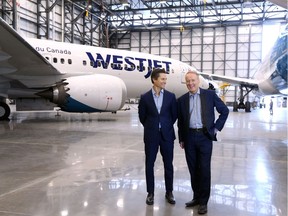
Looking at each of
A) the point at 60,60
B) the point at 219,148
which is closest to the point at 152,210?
the point at 219,148

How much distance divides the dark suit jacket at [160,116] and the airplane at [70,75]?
6.08 metres

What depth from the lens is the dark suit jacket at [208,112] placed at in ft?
10.2

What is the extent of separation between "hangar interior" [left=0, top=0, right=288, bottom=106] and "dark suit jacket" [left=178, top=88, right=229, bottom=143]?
94.2 ft

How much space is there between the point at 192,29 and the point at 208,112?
38.7 m

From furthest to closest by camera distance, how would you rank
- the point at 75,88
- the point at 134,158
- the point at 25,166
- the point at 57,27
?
1. the point at 57,27
2. the point at 75,88
3. the point at 134,158
4. the point at 25,166

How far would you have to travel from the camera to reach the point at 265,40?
37625mm

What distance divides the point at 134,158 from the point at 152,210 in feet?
7.67

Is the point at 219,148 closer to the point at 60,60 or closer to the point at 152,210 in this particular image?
the point at 152,210

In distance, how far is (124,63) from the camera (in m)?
12.8

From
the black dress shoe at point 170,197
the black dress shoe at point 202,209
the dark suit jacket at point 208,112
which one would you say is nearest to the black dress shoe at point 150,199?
the black dress shoe at point 170,197

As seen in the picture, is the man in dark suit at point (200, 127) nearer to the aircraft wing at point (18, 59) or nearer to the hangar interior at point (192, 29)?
the aircraft wing at point (18, 59)

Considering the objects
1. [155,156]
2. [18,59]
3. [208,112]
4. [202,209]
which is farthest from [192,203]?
[18,59]

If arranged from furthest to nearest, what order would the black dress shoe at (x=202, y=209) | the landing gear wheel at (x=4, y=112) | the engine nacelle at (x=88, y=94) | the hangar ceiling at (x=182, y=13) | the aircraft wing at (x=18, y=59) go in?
the hangar ceiling at (x=182, y=13)
the landing gear wheel at (x=4, y=112)
the engine nacelle at (x=88, y=94)
the aircraft wing at (x=18, y=59)
the black dress shoe at (x=202, y=209)

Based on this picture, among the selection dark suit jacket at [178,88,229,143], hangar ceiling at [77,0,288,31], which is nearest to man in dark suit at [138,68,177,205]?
dark suit jacket at [178,88,229,143]
